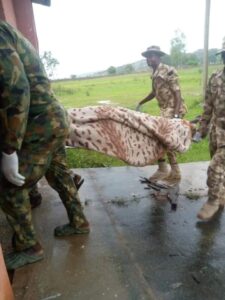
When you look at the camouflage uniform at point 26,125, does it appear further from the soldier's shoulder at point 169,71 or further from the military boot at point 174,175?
the soldier's shoulder at point 169,71

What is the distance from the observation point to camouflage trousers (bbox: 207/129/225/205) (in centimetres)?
371

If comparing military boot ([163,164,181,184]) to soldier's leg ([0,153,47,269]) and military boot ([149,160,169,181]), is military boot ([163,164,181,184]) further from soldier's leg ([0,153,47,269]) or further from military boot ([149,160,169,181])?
soldier's leg ([0,153,47,269])

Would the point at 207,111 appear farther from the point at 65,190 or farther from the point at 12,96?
the point at 12,96

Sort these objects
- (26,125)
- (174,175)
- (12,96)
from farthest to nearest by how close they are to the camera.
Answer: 1. (174,175)
2. (26,125)
3. (12,96)

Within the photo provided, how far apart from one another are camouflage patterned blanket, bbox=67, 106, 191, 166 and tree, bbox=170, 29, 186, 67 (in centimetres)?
4842

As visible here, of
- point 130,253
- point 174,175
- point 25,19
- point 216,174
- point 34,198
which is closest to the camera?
point 130,253

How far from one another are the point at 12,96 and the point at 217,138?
86.9 inches

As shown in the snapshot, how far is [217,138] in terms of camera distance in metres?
3.76

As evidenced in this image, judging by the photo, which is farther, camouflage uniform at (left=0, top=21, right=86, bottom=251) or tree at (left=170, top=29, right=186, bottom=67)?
tree at (left=170, top=29, right=186, bottom=67)

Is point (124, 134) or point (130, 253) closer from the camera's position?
point (130, 253)

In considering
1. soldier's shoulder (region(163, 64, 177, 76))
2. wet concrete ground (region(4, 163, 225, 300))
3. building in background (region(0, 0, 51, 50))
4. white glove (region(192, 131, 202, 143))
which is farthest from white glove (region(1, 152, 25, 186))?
soldier's shoulder (region(163, 64, 177, 76))

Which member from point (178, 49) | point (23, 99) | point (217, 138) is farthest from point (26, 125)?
point (178, 49)

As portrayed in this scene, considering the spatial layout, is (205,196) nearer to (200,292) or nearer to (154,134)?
(154,134)

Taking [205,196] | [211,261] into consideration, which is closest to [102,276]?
[211,261]
